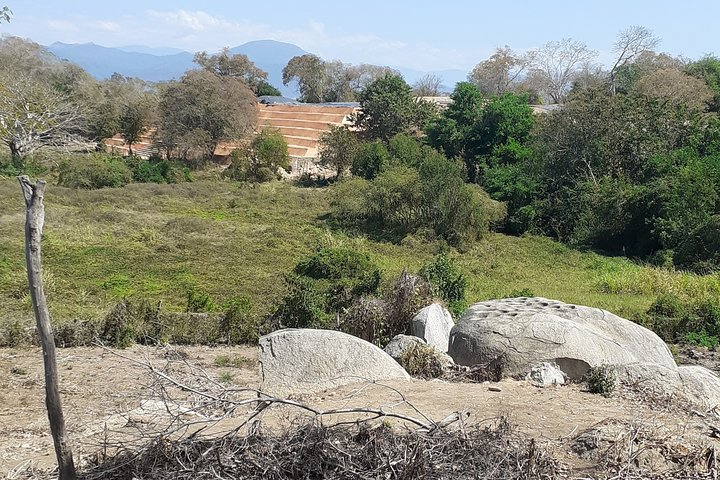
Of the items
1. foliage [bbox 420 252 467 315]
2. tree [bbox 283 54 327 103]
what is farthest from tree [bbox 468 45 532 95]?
foliage [bbox 420 252 467 315]

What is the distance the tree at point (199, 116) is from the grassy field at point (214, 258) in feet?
30.8

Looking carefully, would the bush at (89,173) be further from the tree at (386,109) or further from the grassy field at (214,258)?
the tree at (386,109)

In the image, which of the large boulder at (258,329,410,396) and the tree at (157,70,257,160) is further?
the tree at (157,70,257,160)

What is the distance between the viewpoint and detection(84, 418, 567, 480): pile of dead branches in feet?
13.1

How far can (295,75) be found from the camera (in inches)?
2269

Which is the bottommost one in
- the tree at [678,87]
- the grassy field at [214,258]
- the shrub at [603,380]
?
the grassy field at [214,258]

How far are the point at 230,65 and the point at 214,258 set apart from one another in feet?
137

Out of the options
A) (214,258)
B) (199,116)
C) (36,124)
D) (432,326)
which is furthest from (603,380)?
(199,116)

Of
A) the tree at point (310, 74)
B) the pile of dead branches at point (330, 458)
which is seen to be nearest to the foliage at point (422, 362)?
the pile of dead branches at point (330, 458)

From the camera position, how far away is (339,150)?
31125 millimetres

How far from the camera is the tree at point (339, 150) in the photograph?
102ft

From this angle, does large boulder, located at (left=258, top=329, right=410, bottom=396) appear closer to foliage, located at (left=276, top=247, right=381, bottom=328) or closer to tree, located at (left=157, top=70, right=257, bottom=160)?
foliage, located at (left=276, top=247, right=381, bottom=328)

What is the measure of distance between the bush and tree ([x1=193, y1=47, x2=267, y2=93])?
2821cm

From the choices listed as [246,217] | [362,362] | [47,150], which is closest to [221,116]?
[47,150]
